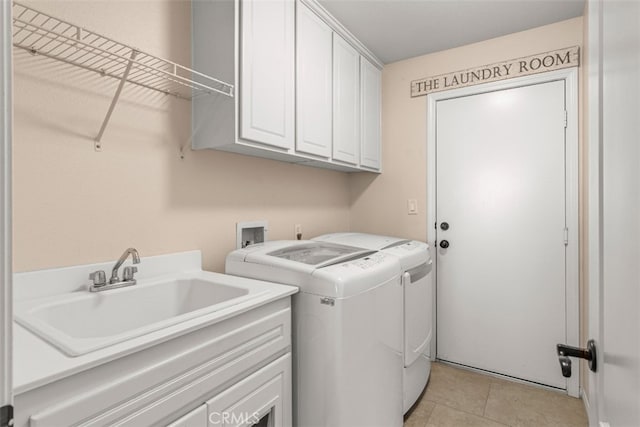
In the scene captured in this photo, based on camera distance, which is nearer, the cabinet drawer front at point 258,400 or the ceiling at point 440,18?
the cabinet drawer front at point 258,400

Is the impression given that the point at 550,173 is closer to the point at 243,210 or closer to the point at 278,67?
the point at 278,67

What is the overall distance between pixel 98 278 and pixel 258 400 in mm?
745

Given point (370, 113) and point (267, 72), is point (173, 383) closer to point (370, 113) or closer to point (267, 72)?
point (267, 72)

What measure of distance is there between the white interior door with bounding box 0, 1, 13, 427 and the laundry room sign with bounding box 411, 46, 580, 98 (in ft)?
8.62

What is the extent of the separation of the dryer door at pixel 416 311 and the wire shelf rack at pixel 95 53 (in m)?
1.38

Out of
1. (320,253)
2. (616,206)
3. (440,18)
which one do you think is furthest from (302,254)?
(440,18)

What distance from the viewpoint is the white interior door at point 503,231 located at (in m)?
2.20

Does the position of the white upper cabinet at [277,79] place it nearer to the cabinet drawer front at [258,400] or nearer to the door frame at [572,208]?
the cabinet drawer front at [258,400]

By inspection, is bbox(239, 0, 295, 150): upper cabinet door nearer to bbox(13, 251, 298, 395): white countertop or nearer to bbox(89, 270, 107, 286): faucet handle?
bbox(13, 251, 298, 395): white countertop

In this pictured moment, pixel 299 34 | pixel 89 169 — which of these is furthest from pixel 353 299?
pixel 299 34

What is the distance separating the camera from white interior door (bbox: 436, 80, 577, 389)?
2197 mm

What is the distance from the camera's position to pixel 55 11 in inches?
46.6

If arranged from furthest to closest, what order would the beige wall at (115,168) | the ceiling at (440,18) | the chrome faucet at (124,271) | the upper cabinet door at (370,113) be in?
the upper cabinet door at (370,113) → the ceiling at (440,18) → the chrome faucet at (124,271) → the beige wall at (115,168)

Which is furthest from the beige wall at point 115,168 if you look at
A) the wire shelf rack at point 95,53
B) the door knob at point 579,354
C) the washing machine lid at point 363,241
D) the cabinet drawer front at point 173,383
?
the door knob at point 579,354
